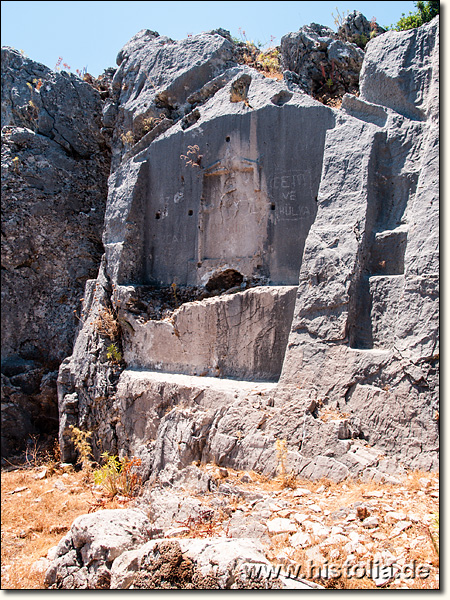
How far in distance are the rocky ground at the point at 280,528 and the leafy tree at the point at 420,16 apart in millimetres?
12348

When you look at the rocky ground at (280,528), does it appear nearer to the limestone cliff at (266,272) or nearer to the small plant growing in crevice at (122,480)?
the small plant growing in crevice at (122,480)

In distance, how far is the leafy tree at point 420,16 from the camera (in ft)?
42.4

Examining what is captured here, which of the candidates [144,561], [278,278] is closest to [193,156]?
[278,278]

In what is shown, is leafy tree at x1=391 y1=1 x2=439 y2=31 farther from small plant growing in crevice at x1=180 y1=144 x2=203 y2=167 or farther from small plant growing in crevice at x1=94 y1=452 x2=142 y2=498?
small plant growing in crevice at x1=94 y1=452 x2=142 y2=498

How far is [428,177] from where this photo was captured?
5.43m

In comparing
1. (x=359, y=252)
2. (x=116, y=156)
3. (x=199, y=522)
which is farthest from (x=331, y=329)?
(x=116, y=156)

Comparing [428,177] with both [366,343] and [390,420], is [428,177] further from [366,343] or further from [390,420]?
[390,420]

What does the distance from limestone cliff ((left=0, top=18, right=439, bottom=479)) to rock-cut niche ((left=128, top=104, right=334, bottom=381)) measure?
24 mm

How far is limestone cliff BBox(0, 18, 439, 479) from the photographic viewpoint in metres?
5.14

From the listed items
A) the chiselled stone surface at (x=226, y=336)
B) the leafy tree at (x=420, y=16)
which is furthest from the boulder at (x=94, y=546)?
the leafy tree at (x=420, y=16)

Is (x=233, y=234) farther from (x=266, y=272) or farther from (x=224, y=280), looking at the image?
(x=266, y=272)

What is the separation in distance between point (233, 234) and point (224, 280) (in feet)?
2.35

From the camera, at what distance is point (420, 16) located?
42.7 feet

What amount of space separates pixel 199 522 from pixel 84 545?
1017mm
